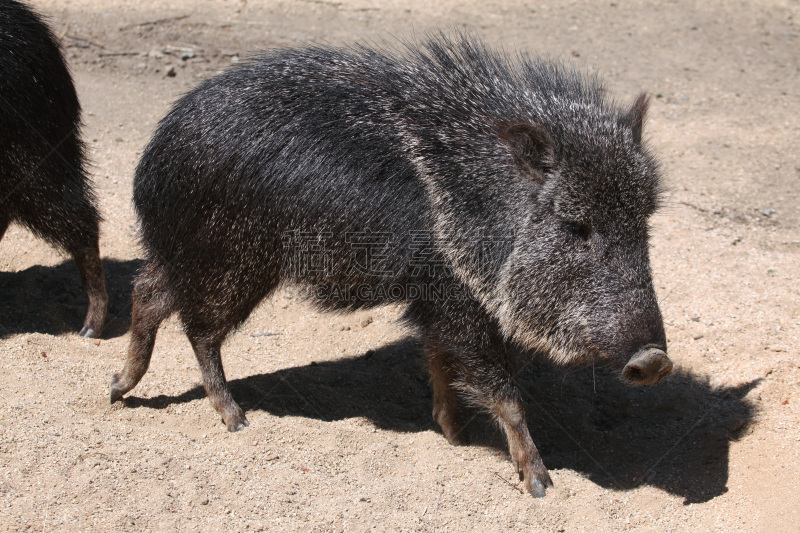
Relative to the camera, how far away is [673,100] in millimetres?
7727

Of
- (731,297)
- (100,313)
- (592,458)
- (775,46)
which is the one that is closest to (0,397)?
(100,313)

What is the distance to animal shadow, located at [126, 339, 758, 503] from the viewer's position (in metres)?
3.79

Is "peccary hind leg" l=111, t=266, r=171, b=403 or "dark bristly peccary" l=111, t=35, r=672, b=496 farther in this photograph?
"peccary hind leg" l=111, t=266, r=171, b=403

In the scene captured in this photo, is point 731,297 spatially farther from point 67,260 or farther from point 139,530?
point 67,260

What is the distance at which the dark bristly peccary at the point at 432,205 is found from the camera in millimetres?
3271

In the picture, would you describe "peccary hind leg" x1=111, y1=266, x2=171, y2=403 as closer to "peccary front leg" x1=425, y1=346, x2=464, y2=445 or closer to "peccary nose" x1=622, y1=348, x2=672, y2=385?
"peccary front leg" x1=425, y1=346, x2=464, y2=445

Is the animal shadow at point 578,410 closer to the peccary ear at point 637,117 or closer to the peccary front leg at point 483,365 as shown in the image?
the peccary front leg at point 483,365

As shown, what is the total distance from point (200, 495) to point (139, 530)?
0.32m

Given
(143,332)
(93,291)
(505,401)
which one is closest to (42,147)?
(93,291)

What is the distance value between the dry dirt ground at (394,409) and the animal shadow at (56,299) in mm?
16

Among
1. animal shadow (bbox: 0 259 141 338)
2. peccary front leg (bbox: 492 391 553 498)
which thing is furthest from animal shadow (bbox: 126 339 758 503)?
animal shadow (bbox: 0 259 141 338)

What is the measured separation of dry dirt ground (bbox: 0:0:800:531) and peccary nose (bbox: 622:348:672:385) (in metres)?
0.74

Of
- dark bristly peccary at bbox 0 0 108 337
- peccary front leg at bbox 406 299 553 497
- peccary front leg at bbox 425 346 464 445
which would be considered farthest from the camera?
dark bristly peccary at bbox 0 0 108 337

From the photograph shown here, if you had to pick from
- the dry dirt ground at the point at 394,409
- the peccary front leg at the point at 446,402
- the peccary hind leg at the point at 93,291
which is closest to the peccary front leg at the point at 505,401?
the dry dirt ground at the point at 394,409
